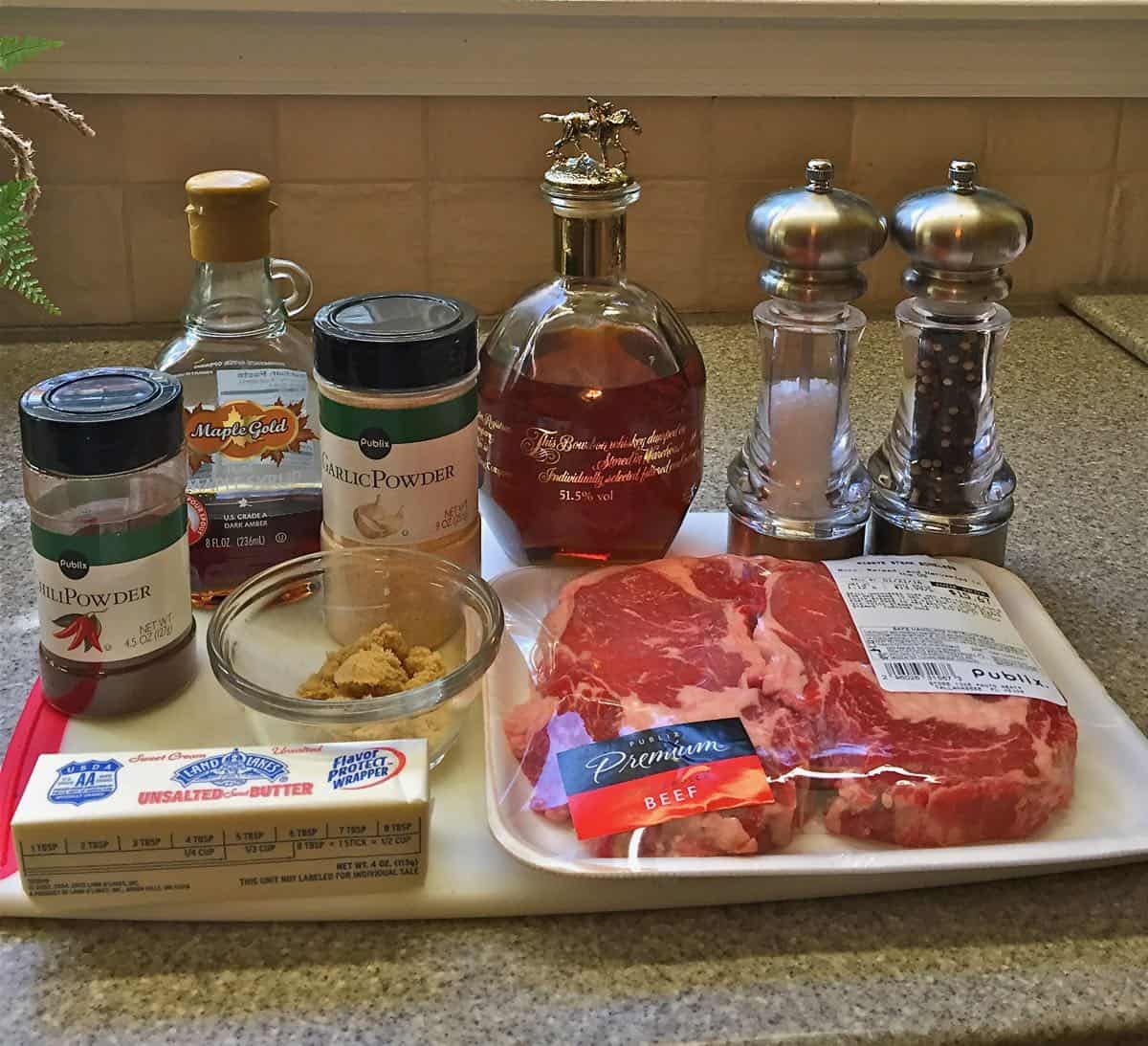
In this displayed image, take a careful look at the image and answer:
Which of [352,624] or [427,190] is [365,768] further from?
[427,190]

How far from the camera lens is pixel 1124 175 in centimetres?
119

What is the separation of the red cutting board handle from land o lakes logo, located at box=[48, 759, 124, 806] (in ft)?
0.15

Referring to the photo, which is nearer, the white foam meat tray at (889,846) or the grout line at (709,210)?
the white foam meat tray at (889,846)

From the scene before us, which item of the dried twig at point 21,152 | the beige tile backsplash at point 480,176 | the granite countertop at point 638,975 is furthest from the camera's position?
the beige tile backsplash at point 480,176

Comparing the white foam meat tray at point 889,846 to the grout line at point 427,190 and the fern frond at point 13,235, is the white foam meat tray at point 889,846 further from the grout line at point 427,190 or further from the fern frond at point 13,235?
the grout line at point 427,190

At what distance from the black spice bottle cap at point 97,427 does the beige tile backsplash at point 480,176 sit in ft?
1.78

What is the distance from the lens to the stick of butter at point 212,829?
19.6 inches

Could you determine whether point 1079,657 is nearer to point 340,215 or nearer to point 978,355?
point 978,355

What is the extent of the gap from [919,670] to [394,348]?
28 cm

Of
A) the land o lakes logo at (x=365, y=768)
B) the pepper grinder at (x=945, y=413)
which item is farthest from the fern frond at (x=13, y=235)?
the pepper grinder at (x=945, y=413)

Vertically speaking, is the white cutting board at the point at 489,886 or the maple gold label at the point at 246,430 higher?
the maple gold label at the point at 246,430

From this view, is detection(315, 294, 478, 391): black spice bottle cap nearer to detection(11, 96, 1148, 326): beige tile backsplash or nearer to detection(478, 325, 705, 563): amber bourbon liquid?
detection(478, 325, 705, 563): amber bourbon liquid

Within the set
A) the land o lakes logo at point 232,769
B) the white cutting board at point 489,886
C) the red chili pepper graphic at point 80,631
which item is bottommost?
the white cutting board at point 489,886

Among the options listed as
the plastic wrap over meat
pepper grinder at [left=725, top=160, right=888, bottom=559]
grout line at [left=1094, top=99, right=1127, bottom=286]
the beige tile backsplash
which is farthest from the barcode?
grout line at [left=1094, top=99, right=1127, bottom=286]
